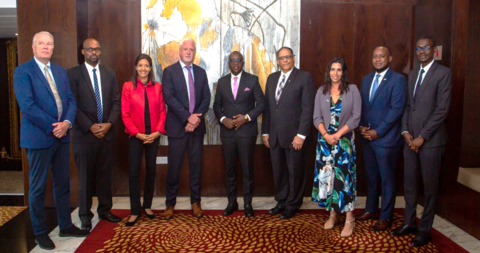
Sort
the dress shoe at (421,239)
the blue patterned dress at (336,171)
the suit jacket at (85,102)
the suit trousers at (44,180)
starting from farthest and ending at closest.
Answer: the suit jacket at (85,102) < the blue patterned dress at (336,171) < the dress shoe at (421,239) < the suit trousers at (44,180)

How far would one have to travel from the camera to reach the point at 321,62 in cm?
474

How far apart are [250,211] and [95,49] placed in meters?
2.38

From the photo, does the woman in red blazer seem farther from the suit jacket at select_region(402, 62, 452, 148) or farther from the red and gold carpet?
the suit jacket at select_region(402, 62, 452, 148)

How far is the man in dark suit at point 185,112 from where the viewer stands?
150 inches

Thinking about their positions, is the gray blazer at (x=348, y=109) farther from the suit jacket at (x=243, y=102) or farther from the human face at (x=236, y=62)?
the human face at (x=236, y=62)

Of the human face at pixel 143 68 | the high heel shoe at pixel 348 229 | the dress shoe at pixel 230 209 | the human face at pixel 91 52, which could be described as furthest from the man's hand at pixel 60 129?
the high heel shoe at pixel 348 229

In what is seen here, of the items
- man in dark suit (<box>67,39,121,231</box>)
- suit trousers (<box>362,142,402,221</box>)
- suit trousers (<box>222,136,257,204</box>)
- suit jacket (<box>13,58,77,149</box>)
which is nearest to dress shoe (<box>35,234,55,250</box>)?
man in dark suit (<box>67,39,121,231</box>)

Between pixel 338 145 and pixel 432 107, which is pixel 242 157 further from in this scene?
pixel 432 107

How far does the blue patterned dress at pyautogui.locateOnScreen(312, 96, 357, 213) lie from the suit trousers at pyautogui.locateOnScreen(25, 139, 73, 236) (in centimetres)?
242

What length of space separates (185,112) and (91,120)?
3.09 ft

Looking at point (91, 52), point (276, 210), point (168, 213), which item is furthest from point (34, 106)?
point (276, 210)

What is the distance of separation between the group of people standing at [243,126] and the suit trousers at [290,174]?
1cm

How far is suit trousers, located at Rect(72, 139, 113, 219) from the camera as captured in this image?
3.57 metres

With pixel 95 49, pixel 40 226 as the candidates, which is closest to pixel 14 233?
pixel 40 226
